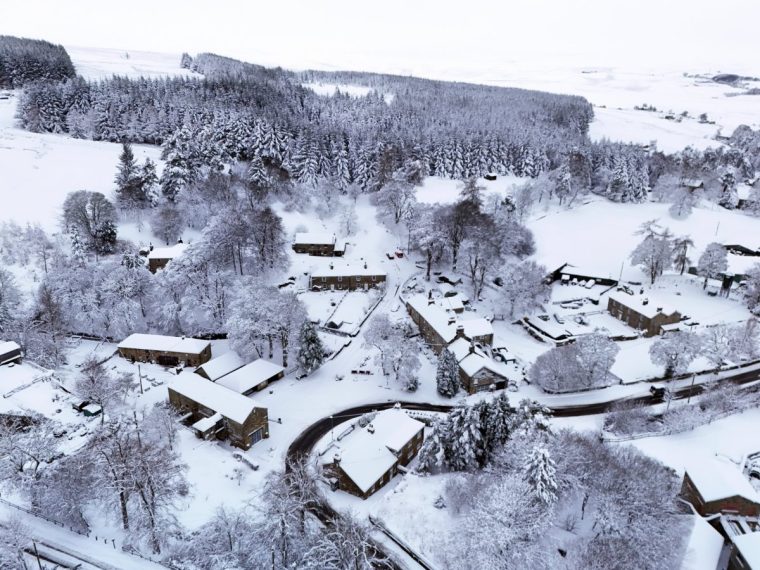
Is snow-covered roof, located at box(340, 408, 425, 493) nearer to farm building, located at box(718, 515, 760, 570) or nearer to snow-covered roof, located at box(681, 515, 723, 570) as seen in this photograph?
snow-covered roof, located at box(681, 515, 723, 570)

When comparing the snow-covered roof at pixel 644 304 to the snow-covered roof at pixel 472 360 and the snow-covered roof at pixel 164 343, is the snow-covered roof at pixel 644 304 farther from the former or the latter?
the snow-covered roof at pixel 164 343

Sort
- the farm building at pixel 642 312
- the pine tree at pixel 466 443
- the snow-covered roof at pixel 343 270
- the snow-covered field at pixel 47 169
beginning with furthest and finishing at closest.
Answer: the snow-covered field at pixel 47 169, the snow-covered roof at pixel 343 270, the farm building at pixel 642 312, the pine tree at pixel 466 443

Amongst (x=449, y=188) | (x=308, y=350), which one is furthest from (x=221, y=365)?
(x=449, y=188)

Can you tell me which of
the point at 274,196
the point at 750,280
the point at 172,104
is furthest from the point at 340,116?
the point at 750,280

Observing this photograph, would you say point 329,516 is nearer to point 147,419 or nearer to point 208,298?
point 147,419

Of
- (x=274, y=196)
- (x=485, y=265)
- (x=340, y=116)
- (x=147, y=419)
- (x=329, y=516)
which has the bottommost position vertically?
(x=329, y=516)

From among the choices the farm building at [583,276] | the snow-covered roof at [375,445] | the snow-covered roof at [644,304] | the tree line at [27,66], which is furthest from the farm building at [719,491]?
the tree line at [27,66]

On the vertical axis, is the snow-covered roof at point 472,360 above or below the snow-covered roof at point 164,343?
above

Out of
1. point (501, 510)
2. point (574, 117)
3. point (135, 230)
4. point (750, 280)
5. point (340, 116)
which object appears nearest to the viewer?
point (501, 510)
